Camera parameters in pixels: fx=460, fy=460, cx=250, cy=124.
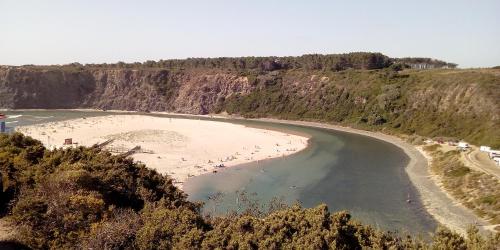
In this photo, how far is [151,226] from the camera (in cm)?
2111

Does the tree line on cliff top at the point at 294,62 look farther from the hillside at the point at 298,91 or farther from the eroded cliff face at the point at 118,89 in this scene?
the eroded cliff face at the point at 118,89

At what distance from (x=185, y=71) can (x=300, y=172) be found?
107m

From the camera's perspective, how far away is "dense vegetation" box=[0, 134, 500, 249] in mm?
19312

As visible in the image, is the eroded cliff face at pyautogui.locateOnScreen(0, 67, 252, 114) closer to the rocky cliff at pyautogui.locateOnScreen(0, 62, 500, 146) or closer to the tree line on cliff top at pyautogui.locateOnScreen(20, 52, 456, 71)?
the rocky cliff at pyautogui.locateOnScreen(0, 62, 500, 146)

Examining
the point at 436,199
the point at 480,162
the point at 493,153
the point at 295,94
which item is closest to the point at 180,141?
the point at 436,199

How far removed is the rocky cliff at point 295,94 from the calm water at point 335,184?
62.3 ft

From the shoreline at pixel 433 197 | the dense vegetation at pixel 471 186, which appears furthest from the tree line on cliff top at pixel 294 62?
the dense vegetation at pixel 471 186

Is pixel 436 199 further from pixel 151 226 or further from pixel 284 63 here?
pixel 284 63

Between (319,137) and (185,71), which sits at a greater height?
(185,71)

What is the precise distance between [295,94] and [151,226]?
111 m

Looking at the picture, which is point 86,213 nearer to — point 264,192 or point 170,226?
point 170,226

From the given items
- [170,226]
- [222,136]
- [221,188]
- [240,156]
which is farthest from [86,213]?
[222,136]

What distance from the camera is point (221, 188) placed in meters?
50.0

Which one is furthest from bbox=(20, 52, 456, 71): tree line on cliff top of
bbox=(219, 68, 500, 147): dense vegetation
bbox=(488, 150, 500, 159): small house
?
bbox=(488, 150, 500, 159): small house
